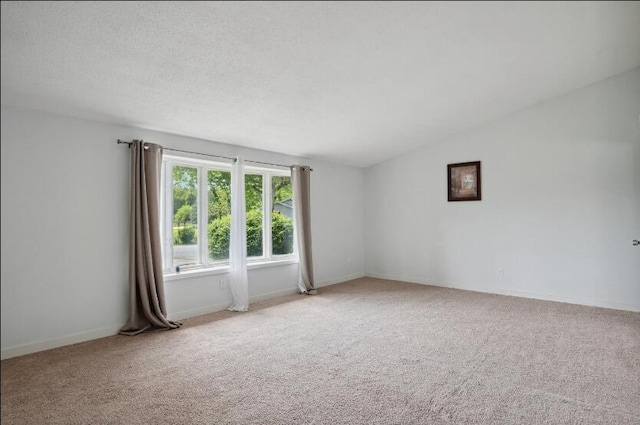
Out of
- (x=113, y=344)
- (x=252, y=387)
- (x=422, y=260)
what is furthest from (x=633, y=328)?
(x=113, y=344)

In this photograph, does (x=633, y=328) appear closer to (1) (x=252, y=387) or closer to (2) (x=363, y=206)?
(1) (x=252, y=387)

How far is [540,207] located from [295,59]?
378 cm

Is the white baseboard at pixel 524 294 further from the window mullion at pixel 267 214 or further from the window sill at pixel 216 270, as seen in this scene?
the window mullion at pixel 267 214

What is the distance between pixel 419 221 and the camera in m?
5.85

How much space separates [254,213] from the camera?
487cm

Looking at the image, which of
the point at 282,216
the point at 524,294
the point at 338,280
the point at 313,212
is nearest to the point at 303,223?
the point at 282,216

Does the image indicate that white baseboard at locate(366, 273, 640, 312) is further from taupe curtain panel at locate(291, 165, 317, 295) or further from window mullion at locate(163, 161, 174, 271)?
window mullion at locate(163, 161, 174, 271)

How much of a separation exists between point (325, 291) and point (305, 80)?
124 inches

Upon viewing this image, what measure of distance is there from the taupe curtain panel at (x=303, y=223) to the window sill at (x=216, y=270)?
182 mm

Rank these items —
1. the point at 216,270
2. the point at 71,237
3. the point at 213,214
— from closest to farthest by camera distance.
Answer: the point at 71,237, the point at 216,270, the point at 213,214

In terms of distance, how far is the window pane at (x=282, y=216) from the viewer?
512 centimetres

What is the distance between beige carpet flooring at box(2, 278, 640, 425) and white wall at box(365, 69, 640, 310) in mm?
734

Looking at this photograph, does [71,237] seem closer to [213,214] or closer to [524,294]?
[213,214]

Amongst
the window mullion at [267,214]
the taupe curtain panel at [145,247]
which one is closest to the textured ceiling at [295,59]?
the taupe curtain panel at [145,247]
